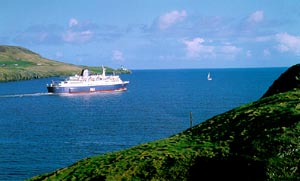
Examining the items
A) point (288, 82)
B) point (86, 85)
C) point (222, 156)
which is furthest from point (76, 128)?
point (86, 85)

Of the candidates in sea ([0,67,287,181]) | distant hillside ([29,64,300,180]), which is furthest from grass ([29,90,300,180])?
sea ([0,67,287,181])

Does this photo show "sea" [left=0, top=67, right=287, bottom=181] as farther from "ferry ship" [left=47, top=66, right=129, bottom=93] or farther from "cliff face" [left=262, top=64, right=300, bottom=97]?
"cliff face" [left=262, top=64, right=300, bottom=97]

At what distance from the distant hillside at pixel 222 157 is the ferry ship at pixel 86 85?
131m

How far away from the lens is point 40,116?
9450cm

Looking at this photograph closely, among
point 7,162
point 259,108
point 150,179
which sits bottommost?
point 7,162

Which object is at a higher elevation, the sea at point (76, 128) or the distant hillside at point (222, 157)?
the distant hillside at point (222, 157)

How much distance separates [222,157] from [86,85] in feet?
452

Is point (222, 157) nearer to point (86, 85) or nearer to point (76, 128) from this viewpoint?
point (76, 128)

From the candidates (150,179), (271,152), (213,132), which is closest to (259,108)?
(213,132)

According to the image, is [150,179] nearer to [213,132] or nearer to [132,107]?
[213,132]

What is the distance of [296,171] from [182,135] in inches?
321

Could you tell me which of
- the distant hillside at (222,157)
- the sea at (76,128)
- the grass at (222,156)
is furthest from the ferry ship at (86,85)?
the grass at (222,156)

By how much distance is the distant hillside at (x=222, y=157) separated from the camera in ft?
60.6

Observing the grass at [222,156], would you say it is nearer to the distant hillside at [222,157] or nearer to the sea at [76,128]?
the distant hillside at [222,157]
